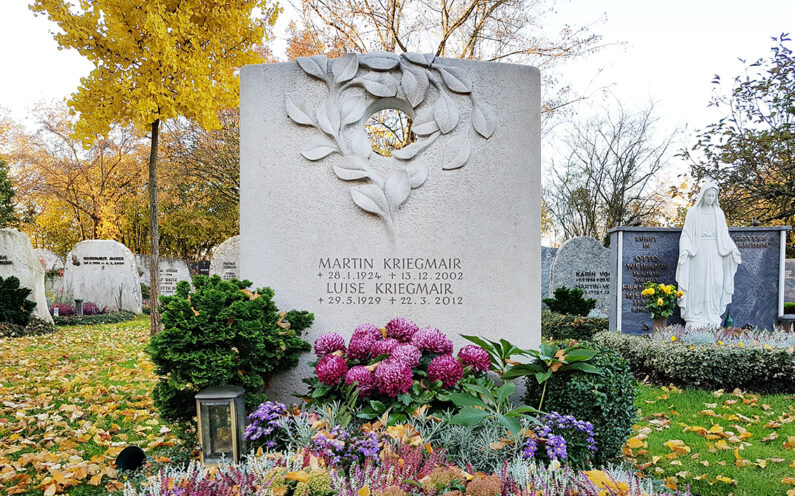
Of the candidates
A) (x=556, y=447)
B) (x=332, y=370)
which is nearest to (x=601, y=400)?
(x=556, y=447)

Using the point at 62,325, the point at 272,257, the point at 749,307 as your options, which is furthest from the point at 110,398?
the point at 749,307

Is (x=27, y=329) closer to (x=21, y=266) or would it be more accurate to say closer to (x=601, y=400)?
(x=21, y=266)

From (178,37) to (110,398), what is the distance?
577cm

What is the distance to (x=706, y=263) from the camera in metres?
8.29

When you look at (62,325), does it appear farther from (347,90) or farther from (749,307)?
(749,307)

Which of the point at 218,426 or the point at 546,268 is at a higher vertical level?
the point at 218,426

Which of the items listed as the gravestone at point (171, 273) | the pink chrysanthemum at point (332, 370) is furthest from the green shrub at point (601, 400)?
the gravestone at point (171, 273)

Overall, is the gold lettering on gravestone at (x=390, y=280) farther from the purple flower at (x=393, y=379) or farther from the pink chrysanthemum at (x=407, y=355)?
the purple flower at (x=393, y=379)

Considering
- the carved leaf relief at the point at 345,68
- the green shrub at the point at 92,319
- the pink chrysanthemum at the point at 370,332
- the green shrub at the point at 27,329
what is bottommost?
the green shrub at the point at 92,319

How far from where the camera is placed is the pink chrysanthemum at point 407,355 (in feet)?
9.85

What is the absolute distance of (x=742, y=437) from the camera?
4.02 meters

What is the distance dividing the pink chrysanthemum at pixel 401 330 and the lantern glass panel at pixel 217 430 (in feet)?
4.08

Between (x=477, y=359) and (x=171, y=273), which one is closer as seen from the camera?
(x=477, y=359)

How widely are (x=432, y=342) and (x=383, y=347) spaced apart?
0.35 m
